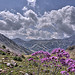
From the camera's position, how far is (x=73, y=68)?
203 inches

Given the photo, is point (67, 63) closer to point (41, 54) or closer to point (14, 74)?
point (41, 54)

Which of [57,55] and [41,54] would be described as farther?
[41,54]

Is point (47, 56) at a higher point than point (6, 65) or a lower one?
higher

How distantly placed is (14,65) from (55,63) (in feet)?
19.8

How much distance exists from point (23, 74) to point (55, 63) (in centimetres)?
372

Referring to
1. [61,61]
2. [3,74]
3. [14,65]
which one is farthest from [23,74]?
[61,61]

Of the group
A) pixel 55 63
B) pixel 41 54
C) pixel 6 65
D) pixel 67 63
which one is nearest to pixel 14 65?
pixel 6 65

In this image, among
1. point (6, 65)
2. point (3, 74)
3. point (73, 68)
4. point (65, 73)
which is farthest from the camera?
point (6, 65)

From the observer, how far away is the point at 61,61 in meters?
5.94

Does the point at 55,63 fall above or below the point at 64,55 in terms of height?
below

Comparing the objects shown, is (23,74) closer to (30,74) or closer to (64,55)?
(30,74)

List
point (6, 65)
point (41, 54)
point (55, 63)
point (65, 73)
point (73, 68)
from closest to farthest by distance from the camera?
point (73, 68) < point (65, 73) < point (55, 63) < point (41, 54) < point (6, 65)

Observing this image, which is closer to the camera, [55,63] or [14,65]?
[55,63]

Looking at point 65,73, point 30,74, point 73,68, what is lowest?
point 30,74
